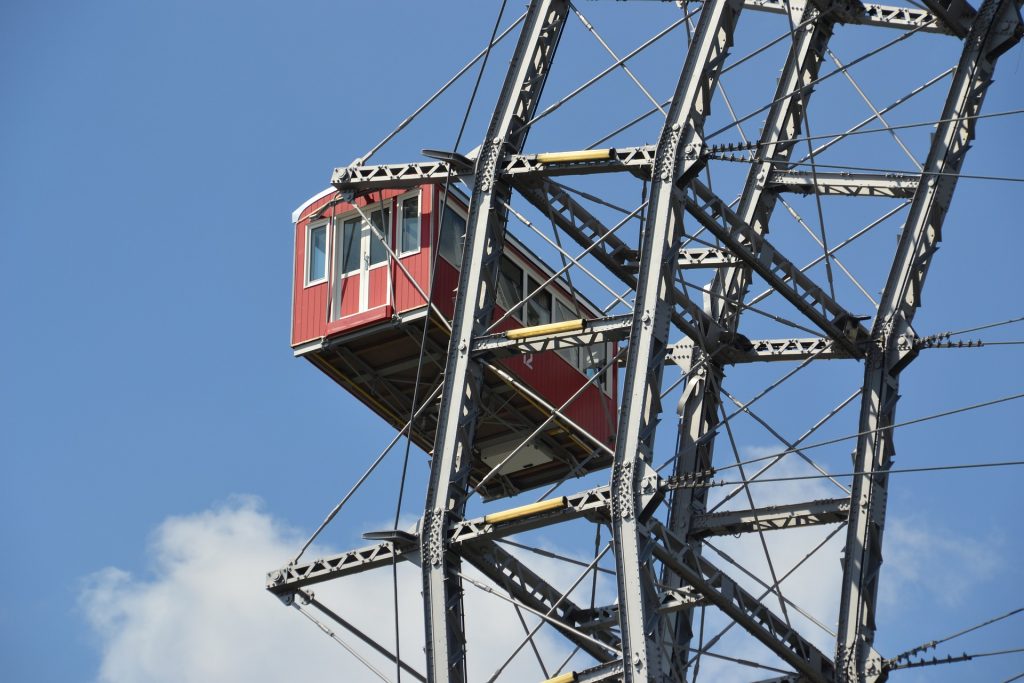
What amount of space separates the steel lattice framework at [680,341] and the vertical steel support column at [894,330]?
3 cm

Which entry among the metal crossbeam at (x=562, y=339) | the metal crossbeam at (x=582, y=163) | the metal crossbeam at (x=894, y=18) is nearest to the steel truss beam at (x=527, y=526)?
the metal crossbeam at (x=562, y=339)

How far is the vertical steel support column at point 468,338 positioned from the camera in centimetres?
2742

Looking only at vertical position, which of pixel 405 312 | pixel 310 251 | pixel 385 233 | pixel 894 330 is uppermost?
pixel 310 251

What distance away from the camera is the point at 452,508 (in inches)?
1099

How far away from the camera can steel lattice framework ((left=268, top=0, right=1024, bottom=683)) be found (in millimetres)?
26672

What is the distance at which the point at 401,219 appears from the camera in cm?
3186

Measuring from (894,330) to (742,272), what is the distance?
2.31m

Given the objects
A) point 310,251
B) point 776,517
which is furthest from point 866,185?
point 310,251

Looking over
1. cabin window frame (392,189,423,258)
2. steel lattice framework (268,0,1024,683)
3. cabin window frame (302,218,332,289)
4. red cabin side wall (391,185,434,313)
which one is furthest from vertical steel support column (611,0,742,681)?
cabin window frame (302,218,332,289)

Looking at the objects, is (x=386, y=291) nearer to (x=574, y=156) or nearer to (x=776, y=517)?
(x=574, y=156)

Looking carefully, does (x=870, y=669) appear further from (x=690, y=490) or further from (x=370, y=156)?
(x=370, y=156)

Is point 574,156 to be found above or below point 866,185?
below

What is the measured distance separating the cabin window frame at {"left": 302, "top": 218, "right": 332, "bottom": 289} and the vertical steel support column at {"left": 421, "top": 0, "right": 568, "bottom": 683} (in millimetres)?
3979

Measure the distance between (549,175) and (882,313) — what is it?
5.51m
